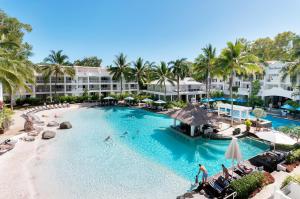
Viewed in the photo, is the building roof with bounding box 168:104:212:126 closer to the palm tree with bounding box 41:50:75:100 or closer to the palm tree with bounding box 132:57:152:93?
the palm tree with bounding box 132:57:152:93

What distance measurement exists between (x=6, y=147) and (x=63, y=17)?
70.0 ft

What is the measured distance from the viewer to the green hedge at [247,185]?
906cm

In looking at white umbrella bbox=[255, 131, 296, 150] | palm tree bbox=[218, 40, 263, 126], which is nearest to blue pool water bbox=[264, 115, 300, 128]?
palm tree bbox=[218, 40, 263, 126]

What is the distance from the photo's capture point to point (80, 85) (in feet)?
157

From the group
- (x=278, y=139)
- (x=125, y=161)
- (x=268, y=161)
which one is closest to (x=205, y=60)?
(x=278, y=139)

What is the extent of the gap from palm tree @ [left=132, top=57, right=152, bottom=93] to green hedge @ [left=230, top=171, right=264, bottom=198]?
3576cm

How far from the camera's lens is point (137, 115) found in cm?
3306

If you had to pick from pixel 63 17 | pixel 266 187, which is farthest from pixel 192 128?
pixel 63 17

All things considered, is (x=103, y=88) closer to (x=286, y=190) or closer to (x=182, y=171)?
(x=182, y=171)

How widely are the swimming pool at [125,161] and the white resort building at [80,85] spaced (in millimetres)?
25185

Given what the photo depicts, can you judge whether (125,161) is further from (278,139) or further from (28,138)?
(278,139)

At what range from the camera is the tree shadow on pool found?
1631 cm

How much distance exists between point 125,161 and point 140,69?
31.4m

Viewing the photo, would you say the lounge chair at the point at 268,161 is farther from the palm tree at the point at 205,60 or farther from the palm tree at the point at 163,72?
the palm tree at the point at 163,72
